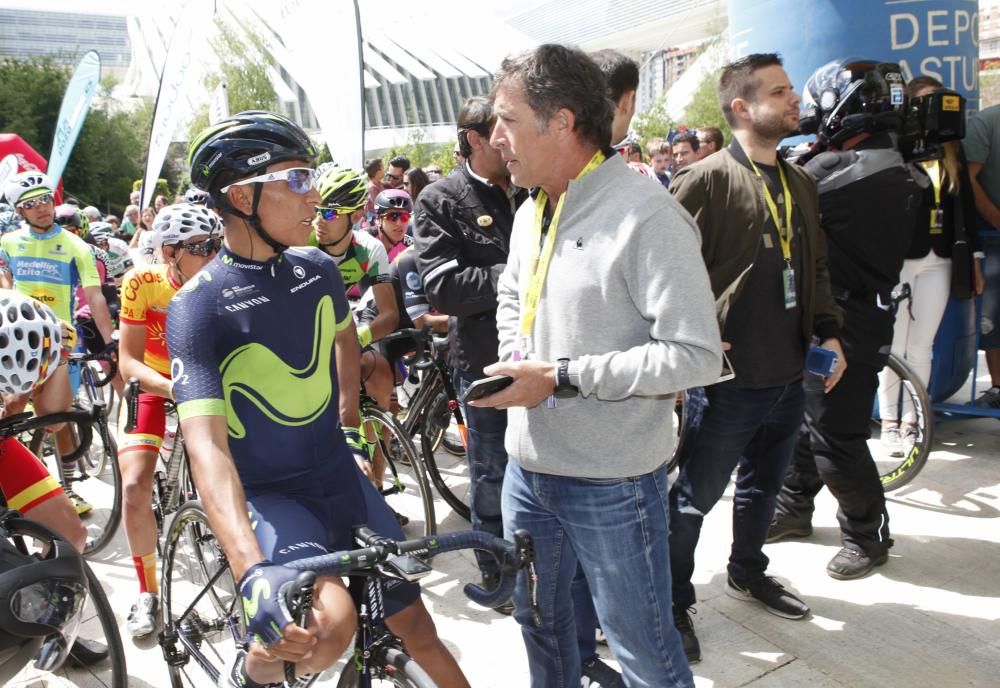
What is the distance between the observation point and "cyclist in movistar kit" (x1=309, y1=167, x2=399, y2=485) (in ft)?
15.3

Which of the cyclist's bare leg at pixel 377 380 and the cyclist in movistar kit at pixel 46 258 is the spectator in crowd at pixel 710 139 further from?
the cyclist in movistar kit at pixel 46 258

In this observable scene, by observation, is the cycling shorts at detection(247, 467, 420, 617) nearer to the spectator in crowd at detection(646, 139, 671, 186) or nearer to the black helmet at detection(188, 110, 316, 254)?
the black helmet at detection(188, 110, 316, 254)

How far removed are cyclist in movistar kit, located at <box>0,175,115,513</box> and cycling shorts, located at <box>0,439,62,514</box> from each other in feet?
10.7

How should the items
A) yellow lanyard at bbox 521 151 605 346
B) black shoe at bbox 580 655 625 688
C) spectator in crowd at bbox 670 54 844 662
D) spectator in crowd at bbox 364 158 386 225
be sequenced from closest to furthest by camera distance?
yellow lanyard at bbox 521 151 605 346 < black shoe at bbox 580 655 625 688 < spectator in crowd at bbox 670 54 844 662 < spectator in crowd at bbox 364 158 386 225

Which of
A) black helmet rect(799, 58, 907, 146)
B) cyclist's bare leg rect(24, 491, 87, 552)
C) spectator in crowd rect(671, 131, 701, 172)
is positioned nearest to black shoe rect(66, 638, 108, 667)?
cyclist's bare leg rect(24, 491, 87, 552)

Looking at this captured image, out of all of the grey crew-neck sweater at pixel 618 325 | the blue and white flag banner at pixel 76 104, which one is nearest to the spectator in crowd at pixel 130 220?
the blue and white flag banner at pixel 76 104

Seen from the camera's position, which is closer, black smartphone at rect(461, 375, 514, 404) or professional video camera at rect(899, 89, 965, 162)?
black smartphone at rect(461, 375, 514, 404)

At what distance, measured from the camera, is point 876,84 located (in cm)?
383

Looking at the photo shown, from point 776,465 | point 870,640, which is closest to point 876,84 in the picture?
point 776,465

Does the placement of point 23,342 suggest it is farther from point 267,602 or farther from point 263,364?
point 267,602

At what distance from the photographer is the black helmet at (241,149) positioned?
2365mm

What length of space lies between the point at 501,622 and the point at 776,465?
1.47 metres

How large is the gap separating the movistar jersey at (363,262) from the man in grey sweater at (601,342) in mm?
2744

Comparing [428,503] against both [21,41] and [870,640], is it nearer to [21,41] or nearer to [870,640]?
[870,640]
